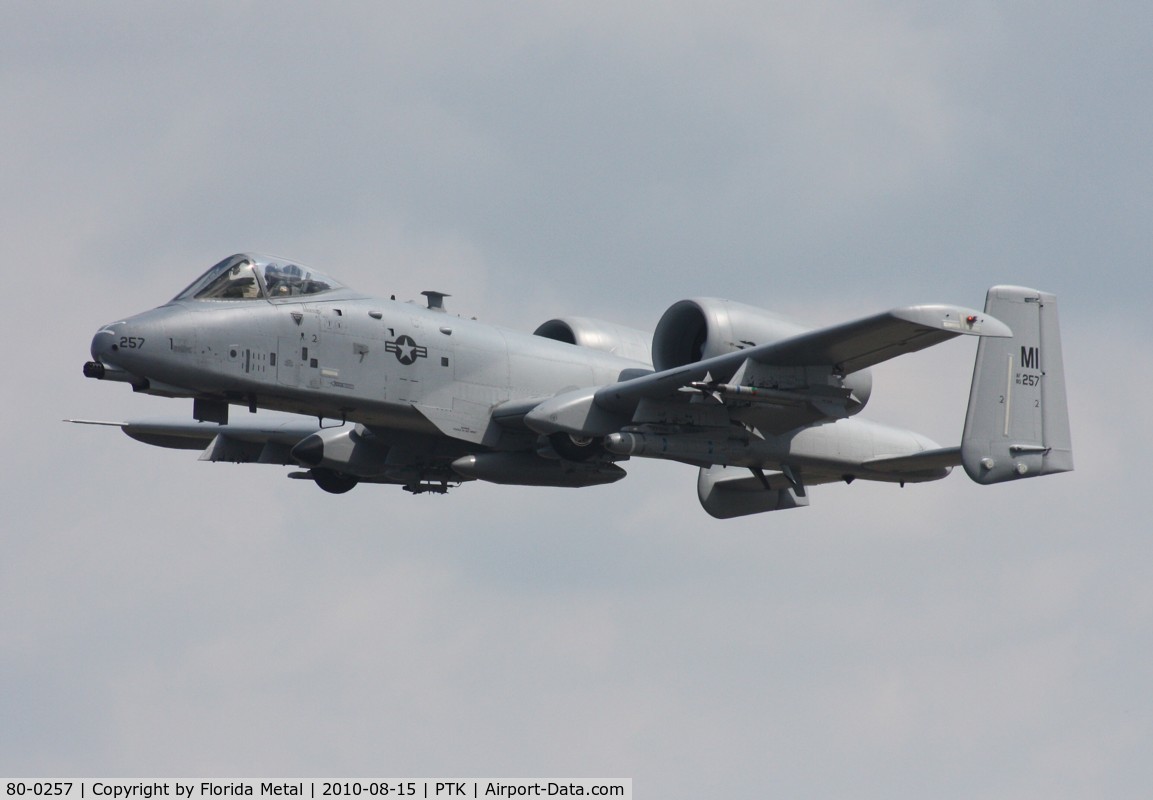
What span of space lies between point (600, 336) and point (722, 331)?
370 cm

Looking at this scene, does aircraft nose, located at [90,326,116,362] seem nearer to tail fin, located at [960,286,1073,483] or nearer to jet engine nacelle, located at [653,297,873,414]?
jet engine nacelle, located at [653,297,873,414]

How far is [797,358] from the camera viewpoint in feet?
83.6

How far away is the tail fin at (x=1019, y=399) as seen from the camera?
26.9 m

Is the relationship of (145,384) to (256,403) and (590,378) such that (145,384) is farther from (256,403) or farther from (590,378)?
(590,378)

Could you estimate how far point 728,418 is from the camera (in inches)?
1060

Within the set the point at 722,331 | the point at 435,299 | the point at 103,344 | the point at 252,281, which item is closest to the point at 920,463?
the point at 722,331

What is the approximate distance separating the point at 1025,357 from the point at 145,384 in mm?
13229

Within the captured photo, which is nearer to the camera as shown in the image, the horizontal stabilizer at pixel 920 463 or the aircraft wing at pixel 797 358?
the aircraft wing at pixel 797 358

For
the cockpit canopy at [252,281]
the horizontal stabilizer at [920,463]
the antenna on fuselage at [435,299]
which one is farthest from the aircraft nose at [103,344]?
the horizontal stabilizer at [920,463]

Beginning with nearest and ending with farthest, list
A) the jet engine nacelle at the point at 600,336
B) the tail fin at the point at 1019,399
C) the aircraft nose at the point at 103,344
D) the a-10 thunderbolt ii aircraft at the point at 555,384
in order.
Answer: the aircraft nose at the point at 103,344
the a-10 thunderbolt ii aircraft at the point at 555,384
the tail fin at the point at 1019,399
the jet engine nacelle at the point at 600,336

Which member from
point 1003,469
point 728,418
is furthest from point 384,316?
point 1003,469

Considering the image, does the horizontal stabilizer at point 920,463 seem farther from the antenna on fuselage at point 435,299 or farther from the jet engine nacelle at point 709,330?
the antenna on fuselage at point 435,299

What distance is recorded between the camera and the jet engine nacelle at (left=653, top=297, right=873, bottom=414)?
88.3 ft

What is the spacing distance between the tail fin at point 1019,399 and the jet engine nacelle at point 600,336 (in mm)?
5954
